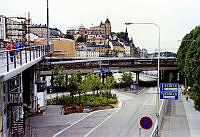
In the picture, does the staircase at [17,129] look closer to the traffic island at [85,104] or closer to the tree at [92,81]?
the traffic island at [85,104]

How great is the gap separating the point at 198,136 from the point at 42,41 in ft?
246

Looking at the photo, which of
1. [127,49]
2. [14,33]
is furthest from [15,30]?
[127,49]

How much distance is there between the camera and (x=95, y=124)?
23.5m

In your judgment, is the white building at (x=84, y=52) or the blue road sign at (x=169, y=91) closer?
the blue road sign at (x=169, y=91)

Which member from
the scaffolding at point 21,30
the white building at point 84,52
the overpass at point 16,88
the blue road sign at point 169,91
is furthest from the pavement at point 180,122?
the white building at point 84,52

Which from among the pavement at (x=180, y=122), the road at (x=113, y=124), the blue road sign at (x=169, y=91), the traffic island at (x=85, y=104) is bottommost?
the road at (x=113, y=124)

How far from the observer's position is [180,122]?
2398 cm

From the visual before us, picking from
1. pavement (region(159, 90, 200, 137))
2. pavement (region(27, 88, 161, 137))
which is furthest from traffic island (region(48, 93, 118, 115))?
pavement (region(159, 90, 200, 137))

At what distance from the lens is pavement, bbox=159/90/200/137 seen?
20.3m

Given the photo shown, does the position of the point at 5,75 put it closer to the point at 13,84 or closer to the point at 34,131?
the point at 13,84

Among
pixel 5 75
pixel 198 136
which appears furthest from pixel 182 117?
pixel 5 75

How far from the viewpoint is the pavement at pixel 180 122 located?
66.5ft

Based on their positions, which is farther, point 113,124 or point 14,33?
point 14,33

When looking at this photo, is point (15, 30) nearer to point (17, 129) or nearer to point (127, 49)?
point (17, 129)
